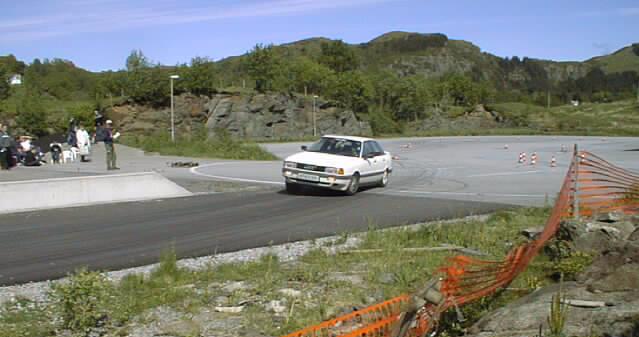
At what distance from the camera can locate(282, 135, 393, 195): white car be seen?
62.1ft

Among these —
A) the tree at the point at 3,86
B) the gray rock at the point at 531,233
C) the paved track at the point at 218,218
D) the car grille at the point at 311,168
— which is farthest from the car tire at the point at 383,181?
the tree at the point at 3,86

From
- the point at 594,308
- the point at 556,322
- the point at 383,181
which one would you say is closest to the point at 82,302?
the point at 556,322

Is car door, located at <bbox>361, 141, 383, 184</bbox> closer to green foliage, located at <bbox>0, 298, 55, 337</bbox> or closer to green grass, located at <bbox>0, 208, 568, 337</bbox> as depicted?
green grass, located at <bbox>0, 208, 568, 337</bbox>

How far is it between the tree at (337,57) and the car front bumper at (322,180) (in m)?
111

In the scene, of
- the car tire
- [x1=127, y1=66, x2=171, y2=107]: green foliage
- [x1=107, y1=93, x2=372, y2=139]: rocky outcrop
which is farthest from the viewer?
[x1=127, y1=66, x2=171, y2=107]: green foliage

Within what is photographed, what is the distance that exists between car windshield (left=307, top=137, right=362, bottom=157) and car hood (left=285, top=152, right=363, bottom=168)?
0.95ft

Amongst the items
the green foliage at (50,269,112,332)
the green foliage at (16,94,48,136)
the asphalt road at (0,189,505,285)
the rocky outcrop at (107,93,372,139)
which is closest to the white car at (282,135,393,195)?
the asphalt road at (0,189,505,285)

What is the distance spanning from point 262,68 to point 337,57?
39694mm

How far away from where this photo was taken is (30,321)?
735 centimetres

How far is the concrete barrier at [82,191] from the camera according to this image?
1571cm

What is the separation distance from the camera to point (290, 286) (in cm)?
899

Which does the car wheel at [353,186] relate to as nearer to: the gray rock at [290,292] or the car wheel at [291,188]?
the car wheel at [291,188]

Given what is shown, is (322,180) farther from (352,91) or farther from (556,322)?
(352,91)

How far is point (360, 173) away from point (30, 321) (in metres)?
13.1
